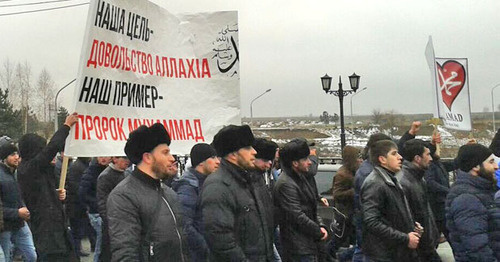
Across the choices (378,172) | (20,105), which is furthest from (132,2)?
(20,105)

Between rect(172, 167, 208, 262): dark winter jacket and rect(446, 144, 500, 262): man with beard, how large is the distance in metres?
2.21

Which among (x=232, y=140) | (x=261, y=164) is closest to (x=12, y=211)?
(x=261, y=164)

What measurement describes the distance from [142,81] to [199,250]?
166 centimetres

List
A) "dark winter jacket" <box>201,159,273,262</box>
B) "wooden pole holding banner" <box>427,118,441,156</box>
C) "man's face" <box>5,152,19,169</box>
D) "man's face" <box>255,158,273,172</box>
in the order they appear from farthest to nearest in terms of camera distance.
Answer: "wooden pole holding banner" <box>427,118,441,156</box>, "man's face" <box>5,152,19,169</box>, "man's face" <box>255,158,273,172</box>, "dark winter jacket" <box>201,159,273,262</box>

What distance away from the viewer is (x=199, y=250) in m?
5.50

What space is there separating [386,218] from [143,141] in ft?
7.62

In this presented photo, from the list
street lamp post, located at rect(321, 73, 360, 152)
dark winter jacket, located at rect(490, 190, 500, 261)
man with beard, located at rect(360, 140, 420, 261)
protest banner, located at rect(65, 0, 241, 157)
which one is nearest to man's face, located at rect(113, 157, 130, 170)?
protest banner, located at rect(65, 0, 241, 157)

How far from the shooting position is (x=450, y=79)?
935 cm

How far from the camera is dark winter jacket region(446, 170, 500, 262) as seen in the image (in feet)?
15.0

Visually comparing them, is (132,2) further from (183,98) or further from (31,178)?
(31,178)

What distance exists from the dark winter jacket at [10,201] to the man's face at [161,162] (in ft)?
9.37

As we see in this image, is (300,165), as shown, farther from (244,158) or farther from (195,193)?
(244,158)

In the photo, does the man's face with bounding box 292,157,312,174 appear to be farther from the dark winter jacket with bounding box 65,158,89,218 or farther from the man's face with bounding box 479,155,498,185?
the dark winter jacket with bounding box 65,158,89,218

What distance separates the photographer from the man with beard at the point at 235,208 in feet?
13.6
